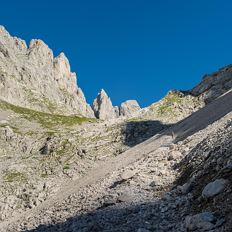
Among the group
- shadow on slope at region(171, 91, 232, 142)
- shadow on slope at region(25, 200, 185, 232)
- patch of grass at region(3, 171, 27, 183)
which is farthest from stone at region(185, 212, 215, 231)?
patch of grass at region(3, 171, 27, 183)

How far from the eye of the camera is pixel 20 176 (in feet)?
152

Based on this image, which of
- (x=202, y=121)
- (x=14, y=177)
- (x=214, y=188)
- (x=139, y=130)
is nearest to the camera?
(x=214, y=188)

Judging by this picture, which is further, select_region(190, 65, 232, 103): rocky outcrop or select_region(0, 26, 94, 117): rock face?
select_region(0, 26, 94, 117): rock face

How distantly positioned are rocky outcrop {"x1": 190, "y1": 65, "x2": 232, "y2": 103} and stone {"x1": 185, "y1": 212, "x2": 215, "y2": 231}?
53.7m

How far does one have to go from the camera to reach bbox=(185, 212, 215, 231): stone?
14402mm

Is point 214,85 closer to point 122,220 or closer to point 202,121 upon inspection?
point 202,121

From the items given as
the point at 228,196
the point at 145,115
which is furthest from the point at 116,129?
the point at 228,196

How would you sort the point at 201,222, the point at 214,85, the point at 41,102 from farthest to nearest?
the point at 41,102 < the point at 214,85 < the point at 201,222

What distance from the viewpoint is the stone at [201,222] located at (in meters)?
14.4

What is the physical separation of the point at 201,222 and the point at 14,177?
3500 centimetres

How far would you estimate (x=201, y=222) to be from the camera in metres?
14.8

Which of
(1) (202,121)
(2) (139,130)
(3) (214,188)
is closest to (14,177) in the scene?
(2) (139,130)

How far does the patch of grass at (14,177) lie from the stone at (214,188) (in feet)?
103

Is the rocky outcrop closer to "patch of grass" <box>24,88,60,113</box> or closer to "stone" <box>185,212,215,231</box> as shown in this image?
"stone" <box>185,212,215,231</box>
